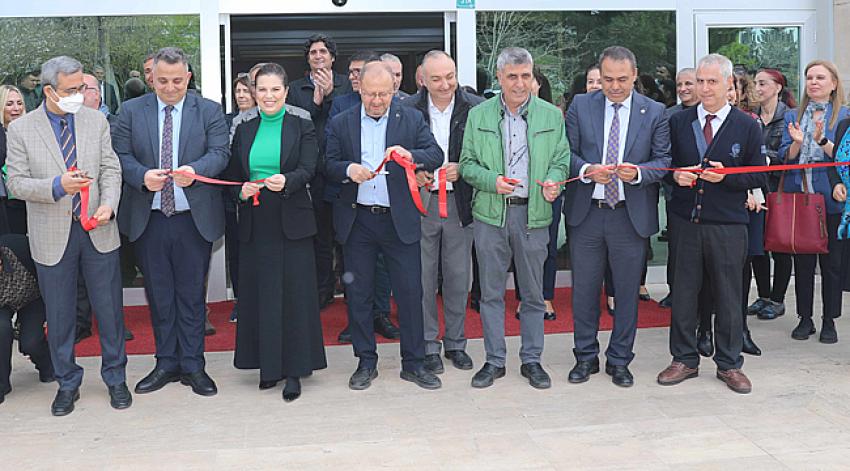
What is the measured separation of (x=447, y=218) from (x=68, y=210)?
2036 mm

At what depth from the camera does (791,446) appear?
4.22 m

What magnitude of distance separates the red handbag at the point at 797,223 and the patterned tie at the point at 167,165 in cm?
364

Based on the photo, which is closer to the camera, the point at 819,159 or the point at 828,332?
the point at 819,159

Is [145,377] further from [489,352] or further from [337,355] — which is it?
[489,352]

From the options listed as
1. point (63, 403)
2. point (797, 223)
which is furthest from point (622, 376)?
point (63, 403)

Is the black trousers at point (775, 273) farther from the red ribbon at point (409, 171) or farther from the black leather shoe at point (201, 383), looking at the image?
the black leather shoe at point (201, 383)

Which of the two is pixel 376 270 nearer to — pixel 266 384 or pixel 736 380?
pixel 266 384

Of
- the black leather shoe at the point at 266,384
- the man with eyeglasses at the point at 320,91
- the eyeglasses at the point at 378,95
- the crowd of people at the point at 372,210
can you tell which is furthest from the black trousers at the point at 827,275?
the black leather shoe at the point at 266,384

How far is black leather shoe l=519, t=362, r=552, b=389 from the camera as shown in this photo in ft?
17.0

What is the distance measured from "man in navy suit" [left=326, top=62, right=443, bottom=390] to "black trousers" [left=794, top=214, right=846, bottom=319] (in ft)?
8.67

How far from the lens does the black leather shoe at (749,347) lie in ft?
19.3

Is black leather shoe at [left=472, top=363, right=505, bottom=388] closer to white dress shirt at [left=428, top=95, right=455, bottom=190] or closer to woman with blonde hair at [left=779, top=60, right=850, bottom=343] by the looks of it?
white dress shirt at [left=428, top=95, right=455, bottom=190]

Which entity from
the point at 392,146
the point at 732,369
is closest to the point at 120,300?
the point at 392,146

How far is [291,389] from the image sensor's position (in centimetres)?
509
